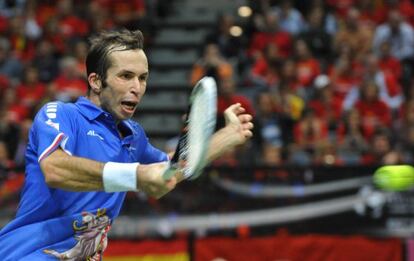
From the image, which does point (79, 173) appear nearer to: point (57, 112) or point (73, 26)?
point (57, 112)

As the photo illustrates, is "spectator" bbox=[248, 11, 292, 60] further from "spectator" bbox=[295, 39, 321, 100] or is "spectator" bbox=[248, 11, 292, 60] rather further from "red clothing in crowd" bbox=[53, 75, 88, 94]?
"red clothing in crowd" bbox=[53, 75, 88, 94]

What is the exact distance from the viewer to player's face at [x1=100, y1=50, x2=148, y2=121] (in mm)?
4754

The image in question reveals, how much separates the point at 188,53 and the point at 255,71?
6.55 feet

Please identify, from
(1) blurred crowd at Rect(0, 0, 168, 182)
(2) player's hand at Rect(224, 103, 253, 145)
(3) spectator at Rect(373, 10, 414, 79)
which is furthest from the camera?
(3) spectator at Rect(373, 10, 414, 79)

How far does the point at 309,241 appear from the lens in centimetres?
1040

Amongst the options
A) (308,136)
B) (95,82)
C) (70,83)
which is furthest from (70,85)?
(95,82)

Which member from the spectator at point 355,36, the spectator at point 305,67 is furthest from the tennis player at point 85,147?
the spectator at point 355,36

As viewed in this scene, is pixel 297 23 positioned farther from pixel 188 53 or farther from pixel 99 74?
pixel 99 74

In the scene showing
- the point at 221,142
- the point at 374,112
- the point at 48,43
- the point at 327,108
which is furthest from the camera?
the point at 48,43

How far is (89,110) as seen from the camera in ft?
15.9

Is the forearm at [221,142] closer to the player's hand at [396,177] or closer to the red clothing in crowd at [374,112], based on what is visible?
the player's hand at [396,177]

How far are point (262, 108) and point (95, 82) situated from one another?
8.19 metres

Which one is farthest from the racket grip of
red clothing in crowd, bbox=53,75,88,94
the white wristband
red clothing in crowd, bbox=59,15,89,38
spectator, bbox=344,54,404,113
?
red clothing in crowd, bbox=59,15,89,38

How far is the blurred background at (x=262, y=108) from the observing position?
33.8 feet
